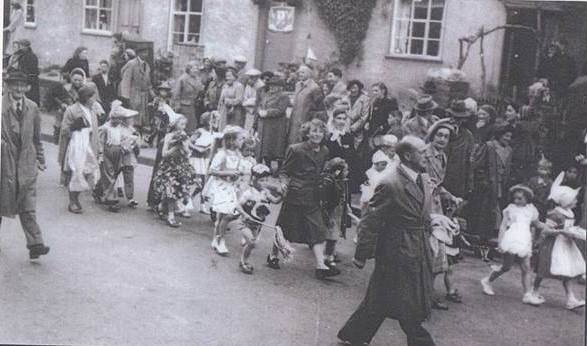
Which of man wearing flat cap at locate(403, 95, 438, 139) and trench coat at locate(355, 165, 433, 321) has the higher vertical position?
man wearing flat cap at locate(403, 95, 438, 139)

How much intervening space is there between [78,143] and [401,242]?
3841 millimetres

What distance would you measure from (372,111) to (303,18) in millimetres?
2252

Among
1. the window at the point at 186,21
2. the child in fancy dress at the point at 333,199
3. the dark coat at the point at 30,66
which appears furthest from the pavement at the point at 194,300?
the window at the point at 186,21

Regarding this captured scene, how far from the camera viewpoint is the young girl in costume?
7.41 m

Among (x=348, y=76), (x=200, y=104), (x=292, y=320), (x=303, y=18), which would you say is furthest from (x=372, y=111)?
(x=292, y=320)

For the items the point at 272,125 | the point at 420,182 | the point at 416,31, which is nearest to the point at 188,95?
the point at 272,125

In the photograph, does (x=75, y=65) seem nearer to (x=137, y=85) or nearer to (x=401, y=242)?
(x=137, y=85)

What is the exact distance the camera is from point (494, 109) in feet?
22.5

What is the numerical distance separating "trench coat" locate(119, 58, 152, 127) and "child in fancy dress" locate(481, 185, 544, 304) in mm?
4739

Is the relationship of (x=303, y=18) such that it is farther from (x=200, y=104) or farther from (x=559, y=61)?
(x=559, y=61)

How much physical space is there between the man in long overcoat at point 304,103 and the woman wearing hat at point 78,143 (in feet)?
8.08

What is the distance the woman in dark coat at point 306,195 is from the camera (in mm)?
6098

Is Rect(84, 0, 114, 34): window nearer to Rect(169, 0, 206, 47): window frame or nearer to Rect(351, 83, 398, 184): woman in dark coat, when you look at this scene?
Rect(169, 0, 206, 47): window frame

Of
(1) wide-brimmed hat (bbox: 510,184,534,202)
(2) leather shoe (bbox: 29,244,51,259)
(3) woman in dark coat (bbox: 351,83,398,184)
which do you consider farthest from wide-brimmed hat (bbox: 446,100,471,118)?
(2) leather shoe (bbox: 29,244,51,259)
